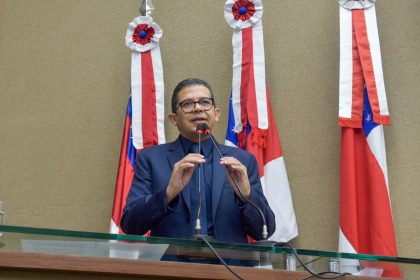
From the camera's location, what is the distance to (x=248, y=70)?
4.27 m

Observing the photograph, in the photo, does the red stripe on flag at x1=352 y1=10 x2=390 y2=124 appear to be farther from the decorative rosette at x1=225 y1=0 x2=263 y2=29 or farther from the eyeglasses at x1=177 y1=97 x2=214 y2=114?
the eyeglasses at x1=177 y1=97 x2=214 y2=114

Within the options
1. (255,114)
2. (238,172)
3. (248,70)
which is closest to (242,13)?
(248,70)

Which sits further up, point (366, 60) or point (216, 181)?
point (366, 60)

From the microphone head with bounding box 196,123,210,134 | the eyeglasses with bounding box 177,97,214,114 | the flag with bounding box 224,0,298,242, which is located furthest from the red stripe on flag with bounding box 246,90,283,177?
the microphone head with bounding box 196,123,210,134

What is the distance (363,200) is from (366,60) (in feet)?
2.53

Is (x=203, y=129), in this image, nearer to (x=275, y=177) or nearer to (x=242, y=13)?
(x=275, y=177)

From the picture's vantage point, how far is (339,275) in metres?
2.07

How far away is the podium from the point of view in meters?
1.86

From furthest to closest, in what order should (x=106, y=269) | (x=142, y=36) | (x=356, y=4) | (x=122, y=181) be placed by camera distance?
1. (x=142, y=36)
2. (x=122, y=181)
3. (x=356, y=4)
4. (x=106, y=269)

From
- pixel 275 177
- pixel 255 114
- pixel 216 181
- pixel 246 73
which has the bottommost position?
pixel 216 181

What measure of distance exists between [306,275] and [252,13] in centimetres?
249

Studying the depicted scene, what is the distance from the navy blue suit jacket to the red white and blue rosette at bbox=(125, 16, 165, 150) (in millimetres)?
1345

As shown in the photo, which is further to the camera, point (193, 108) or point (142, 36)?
point (142, 36)

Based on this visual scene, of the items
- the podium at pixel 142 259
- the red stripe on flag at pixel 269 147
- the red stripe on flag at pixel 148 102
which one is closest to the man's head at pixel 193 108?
the podium at pixel 142 259
